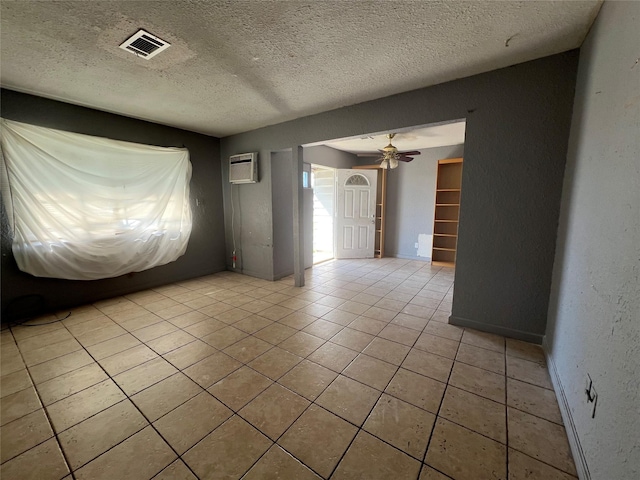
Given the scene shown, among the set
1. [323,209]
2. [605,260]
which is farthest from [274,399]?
[323,209]

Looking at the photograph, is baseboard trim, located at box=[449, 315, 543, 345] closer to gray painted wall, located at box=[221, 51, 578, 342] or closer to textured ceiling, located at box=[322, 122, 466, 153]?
gray painted wall, located at box=[221, 51, 578, 342]

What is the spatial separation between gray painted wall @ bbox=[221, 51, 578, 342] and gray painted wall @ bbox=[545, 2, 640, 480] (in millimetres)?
222

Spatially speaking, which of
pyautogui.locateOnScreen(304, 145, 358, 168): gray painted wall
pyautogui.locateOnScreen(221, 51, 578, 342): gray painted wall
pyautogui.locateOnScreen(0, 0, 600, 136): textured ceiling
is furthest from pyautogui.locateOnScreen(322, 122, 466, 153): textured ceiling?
pyautogui.locateOnScreen(0, 0, 600, 136): textured ceiling

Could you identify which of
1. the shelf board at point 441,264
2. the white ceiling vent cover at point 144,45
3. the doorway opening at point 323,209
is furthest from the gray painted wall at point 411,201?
the white ceiling vent cover at point 144,45

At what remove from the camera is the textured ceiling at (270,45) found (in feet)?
4.87

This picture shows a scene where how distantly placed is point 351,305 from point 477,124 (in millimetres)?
2278

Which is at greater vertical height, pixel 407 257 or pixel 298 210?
pixel 298 210

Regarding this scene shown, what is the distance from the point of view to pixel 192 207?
4.10 m

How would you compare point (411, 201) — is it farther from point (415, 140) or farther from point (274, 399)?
point (274, 399)

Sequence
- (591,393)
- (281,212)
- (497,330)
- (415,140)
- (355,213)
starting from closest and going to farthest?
1. (591,393)
2. (497,330)
3. (281,212)
4. (415,140)
5. (355,213)

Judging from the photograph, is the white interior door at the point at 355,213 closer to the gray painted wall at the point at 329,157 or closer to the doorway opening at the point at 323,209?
the gray painted wall at the point at 329,157

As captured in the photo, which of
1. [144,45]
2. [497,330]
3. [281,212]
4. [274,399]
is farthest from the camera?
[281,212]

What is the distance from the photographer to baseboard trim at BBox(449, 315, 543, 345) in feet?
7.35

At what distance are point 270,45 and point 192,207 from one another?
9.78ft
